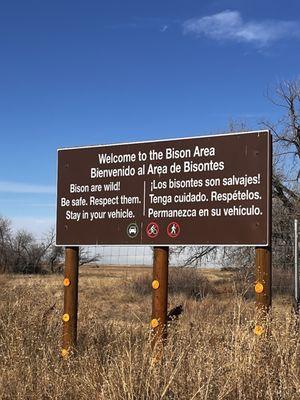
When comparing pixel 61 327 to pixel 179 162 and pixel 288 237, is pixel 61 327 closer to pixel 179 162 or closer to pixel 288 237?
pixel 179 162

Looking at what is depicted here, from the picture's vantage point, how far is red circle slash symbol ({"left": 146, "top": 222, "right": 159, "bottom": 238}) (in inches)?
283

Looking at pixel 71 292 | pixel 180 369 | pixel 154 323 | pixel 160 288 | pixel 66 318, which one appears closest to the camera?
pixel 180 369

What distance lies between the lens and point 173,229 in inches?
279

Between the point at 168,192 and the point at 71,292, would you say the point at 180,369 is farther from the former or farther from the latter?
the point at 71,292

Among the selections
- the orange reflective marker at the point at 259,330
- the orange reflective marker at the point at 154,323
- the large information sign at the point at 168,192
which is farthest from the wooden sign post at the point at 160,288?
the orange reflective marker at the point at 259,330

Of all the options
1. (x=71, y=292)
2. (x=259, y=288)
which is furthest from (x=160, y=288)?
(x=71, y=292)

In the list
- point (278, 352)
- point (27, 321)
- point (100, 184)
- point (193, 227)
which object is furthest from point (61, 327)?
point (278, 352)

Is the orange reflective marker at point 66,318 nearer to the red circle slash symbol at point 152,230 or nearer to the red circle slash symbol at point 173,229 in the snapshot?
the red circle slash symbol at point 152,230

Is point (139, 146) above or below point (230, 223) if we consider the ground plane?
above

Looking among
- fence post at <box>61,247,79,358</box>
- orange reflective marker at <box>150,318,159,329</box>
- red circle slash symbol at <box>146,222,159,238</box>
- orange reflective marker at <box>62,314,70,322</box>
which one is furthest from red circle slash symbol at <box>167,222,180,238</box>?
orange reflective marker at <box>62,314,70,322</box>

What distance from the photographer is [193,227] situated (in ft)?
22.7

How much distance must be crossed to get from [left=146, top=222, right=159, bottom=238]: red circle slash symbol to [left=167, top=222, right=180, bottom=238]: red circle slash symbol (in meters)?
0.16

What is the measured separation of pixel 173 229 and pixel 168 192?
44cm

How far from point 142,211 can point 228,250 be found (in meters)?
13.4
